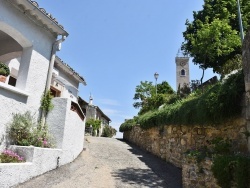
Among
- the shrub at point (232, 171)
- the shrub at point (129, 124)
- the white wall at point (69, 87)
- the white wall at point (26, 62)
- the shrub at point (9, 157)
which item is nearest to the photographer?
the shrub at point (232, 171)

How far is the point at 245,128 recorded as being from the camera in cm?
536

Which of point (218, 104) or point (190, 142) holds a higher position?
point (218, 104)

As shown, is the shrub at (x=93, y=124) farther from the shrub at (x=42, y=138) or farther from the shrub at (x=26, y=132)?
the shrub at (x=26, y=132)

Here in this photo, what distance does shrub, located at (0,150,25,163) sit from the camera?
224 inches

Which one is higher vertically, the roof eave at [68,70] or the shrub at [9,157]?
the roof eave at [68,70]

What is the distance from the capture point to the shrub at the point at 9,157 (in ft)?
18.7

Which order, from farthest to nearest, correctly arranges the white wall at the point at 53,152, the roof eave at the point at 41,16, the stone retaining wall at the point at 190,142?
the roof eave at the point at 41,16, the stone retaining wall at the point at 190,142, the white wall at the point at 53,152

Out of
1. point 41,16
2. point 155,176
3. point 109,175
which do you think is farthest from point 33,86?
point 155,176

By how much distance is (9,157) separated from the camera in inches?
228

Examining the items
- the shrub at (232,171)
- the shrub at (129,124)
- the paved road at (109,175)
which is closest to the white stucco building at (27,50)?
the paved road at (109,175)

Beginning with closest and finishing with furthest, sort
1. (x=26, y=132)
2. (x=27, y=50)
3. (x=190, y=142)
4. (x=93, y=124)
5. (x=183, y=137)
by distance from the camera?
1. (x=26, y=132)
2. (x=27, y=50)
3. (x=190, y=142)
4. (x=183, y=137)
5. (x=93, y=124)

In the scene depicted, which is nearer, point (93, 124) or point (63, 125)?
point (63, 125)

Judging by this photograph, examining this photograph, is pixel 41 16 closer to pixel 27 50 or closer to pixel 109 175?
pixel 27 50

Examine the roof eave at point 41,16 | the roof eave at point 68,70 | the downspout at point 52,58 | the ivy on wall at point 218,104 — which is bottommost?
the ivy on wall at point 218,104
